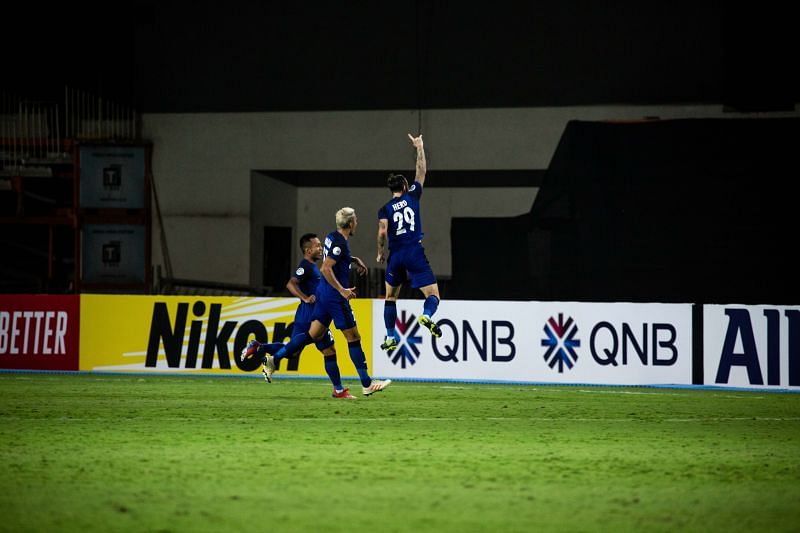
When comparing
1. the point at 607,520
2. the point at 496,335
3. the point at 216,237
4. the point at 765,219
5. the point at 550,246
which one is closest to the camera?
the point at 607,520

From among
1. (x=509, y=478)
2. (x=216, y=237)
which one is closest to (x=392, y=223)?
(x=509, y=478)

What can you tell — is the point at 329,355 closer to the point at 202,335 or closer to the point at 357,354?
the point at 357,354

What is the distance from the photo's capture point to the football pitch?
6.89 m

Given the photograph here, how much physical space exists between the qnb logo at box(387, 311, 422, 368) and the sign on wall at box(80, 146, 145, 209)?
13311 mm

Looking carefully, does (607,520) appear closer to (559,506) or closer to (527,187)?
(559,506)

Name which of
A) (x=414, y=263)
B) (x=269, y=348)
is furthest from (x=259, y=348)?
(x=414, y=263)

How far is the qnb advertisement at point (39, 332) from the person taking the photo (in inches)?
758

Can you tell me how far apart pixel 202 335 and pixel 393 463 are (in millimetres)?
10387

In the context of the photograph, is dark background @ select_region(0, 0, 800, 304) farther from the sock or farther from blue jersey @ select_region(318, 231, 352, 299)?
blue jersey @ select_region(318, 231, 352, 299)

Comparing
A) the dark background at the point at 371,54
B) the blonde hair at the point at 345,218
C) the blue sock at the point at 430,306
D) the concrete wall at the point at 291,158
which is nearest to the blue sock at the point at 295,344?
the blue sock at the point at 430,306

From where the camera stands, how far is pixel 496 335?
17875 millimetres

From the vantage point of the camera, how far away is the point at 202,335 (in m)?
18.8

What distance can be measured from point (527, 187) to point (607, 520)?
77.5ft

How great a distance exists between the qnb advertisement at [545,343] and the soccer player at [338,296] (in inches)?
183
